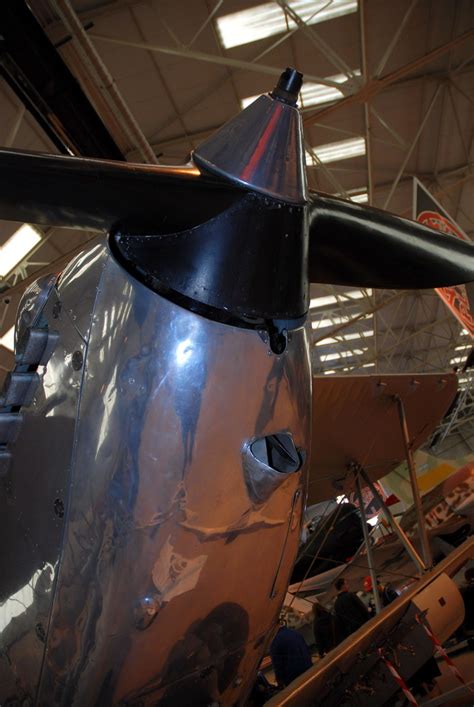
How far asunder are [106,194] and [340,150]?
12219 mm

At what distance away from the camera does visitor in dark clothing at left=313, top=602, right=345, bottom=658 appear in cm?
582

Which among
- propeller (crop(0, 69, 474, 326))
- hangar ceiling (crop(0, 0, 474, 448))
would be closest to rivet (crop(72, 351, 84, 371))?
propeller (crop(0, 69, 474, 326))

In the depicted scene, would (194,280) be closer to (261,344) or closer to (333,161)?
(261,344)

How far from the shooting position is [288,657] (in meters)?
4.15

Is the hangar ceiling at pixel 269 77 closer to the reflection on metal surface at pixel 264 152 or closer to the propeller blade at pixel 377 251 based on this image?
the propeller blade at pixel 377 251

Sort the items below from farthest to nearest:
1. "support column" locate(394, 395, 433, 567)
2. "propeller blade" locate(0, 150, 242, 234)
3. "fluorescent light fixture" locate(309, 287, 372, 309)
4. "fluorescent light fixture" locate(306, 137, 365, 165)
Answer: "fluorescent light fixture" locate(309, 287, 372, 309) < "fluorescent light fixture" locate(306, 137, 365, 165) < "support column" locate(394, 395, 433, 567) < "propeller blade" locate(0, 150, 242, 234)

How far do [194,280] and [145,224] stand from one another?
0.19 m

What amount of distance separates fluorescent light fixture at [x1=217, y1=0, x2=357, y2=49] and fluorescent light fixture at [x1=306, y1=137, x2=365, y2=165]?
3.28 meters

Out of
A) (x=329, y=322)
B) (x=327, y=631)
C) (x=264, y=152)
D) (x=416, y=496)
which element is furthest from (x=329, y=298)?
(x=264, y=152)

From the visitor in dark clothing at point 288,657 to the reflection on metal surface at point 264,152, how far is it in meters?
3.64

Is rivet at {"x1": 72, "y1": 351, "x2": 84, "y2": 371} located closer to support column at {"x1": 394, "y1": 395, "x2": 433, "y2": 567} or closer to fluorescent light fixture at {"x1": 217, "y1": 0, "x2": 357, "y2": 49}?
support column at {"x1": 394, "y1": 395, "x2": 433, "y2": 567}

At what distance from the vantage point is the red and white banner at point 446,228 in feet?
23.2

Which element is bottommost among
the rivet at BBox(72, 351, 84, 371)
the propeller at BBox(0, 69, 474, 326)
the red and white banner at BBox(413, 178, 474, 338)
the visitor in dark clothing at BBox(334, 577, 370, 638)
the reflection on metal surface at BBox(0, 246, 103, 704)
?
the visitor in dark clothing at BBox(334, 577, 370, 638)

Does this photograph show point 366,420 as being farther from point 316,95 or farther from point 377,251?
point 316,95
